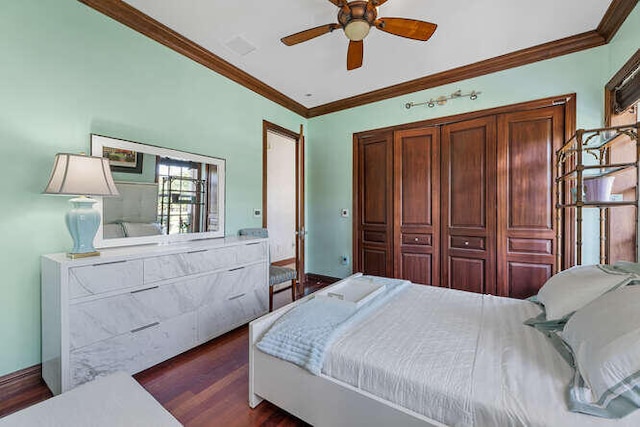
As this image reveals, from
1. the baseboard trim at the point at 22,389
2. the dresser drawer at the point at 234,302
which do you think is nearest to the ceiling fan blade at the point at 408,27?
the dresser drawer at the point at 234,302

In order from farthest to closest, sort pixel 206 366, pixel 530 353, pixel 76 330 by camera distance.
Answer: pixel 206 366, pixel 76 330, pixel 530 353

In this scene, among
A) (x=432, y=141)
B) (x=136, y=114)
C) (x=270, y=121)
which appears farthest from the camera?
(x=270, y=121)

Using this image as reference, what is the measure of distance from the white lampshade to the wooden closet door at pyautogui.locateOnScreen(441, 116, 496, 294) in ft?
10.6

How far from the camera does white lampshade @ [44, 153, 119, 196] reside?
160 cm

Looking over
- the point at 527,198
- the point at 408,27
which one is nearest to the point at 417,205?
the point at 527,198

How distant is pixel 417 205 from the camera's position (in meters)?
3.38

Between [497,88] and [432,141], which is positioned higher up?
[497,88]

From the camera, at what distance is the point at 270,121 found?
3588 millimetres

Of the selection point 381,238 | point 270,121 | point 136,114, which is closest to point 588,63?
point 381,238

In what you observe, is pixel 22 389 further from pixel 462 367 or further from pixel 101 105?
pixel 462 367

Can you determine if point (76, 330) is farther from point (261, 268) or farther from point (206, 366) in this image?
point (261, 268)

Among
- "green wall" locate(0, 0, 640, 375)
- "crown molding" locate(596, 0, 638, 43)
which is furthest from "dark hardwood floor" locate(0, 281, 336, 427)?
"crown molding" locate(596, 0, 638, 43)

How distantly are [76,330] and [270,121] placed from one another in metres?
2.87

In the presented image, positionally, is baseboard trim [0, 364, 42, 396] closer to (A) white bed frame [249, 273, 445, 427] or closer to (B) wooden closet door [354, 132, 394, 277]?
(A) white bed frame [249, 273, 445, 427]
